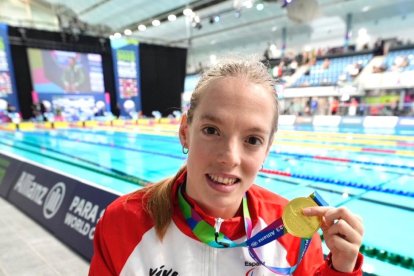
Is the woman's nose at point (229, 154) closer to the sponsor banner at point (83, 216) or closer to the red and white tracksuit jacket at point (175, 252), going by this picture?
the red and white tracksuit jacket at point (175, 252)

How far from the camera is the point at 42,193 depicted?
3359mm

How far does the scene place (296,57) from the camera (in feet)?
77.2

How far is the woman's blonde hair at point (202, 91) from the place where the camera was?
3.56ft

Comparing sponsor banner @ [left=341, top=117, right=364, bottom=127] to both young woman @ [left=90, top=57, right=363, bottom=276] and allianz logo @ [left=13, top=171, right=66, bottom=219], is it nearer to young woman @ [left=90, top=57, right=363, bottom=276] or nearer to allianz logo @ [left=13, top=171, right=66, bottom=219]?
allianz logo @ [left=13, top=171, right=66, bottom=219]

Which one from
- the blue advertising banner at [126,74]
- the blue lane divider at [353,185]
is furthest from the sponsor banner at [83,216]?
the blue advertising banner at [126,74]

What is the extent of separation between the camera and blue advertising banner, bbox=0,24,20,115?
15.1 m

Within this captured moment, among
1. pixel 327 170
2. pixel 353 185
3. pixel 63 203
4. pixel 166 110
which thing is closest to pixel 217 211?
pixel 63 203

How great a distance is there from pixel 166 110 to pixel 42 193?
5.76 meters

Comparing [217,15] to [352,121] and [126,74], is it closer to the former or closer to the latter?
[126,74]

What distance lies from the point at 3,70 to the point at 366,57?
21814 millimetres

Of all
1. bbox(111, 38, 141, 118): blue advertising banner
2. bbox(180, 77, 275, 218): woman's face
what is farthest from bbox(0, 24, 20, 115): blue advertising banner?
bbox(180, 77, 275, 218): woman's face

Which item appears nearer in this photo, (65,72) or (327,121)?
(327,121)

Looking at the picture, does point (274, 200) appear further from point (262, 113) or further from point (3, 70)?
point (3, 70)

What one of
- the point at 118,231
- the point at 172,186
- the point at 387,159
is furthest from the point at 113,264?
the point at 387,159
